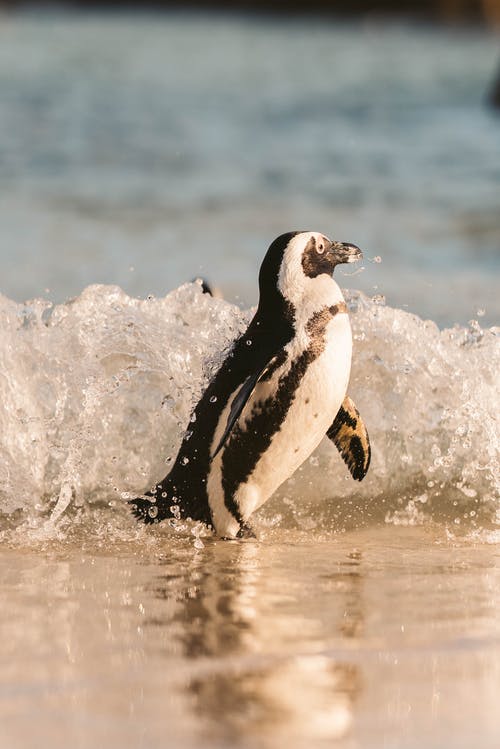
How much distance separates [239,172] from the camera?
13883mm

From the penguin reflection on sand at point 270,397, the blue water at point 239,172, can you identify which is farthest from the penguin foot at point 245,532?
the blue water at point 239,172

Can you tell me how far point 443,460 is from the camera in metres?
4.77

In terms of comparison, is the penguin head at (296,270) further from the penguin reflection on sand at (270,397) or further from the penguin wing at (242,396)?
the penguin wing at (242,396)

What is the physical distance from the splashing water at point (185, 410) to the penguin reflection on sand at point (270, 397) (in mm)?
245

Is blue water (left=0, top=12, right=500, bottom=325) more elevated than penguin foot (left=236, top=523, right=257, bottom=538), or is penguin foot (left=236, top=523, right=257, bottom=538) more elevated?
penguin foot (left=236, top=523, right=257, bottom=538)

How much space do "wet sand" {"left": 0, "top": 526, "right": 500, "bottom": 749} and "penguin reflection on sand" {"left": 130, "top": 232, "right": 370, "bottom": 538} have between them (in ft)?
0.39

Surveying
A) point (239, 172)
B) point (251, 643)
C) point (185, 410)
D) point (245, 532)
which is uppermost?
point (251, 643)

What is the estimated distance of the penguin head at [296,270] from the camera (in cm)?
411

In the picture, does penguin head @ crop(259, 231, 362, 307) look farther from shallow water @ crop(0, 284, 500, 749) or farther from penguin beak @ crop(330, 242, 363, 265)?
shallow water @ crop(0, 284, 500, 749)

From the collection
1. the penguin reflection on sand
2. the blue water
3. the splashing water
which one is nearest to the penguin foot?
the penguin reflection on sand

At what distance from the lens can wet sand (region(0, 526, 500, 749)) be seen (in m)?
2.53

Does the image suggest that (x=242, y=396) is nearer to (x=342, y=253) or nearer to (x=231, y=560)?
(x=231, y=560)

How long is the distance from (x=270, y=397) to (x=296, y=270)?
0.35 meters

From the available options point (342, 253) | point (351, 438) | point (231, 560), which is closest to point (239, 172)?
point (351, 438)
